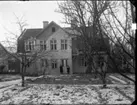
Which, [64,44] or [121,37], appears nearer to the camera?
[121,37]

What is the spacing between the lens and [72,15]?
5262 millimetres

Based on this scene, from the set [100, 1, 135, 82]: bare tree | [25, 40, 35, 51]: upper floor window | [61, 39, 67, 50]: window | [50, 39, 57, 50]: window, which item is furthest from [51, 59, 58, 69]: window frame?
[100, 1, 135, 82]: bare tree

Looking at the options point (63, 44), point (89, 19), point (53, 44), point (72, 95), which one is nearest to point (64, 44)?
point (63, 44)

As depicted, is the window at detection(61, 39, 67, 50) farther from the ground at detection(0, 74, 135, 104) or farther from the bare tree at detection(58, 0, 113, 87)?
the bare tree at detection(58, 0, 113, 87)

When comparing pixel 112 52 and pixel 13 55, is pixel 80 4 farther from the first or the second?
pixel 13 55

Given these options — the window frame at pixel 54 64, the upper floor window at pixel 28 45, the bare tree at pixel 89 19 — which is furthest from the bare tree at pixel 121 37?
the window frame at pixel 54 64

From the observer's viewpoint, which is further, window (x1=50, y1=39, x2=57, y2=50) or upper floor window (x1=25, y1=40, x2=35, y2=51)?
window (x1=50, y1=39, x2=57, y2=50)

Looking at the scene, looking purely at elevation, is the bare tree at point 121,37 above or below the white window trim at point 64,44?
below

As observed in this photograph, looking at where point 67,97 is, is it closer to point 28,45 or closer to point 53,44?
point 28,45

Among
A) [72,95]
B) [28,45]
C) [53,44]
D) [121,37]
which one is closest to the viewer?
[121,37]

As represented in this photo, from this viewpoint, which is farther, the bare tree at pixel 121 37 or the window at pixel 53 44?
the window at pixel 53 44

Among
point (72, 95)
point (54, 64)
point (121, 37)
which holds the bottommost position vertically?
point (72, 95)

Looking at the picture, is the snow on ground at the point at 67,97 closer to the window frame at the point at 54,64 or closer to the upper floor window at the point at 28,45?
the upper floor window at the point at 28,45

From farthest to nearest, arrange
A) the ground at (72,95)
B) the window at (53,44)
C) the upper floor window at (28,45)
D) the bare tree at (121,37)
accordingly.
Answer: the window at (53,44), the upper floor window at (28,45), the ground at (72,95), the bare tree at (121,37)
